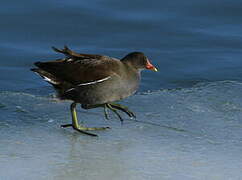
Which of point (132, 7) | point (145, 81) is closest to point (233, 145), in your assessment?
point (145, 81)

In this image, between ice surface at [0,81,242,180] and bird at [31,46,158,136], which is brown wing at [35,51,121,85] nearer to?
bird at [31,46,158,136]

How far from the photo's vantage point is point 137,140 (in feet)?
18.3

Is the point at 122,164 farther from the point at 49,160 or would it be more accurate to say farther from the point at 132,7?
the point at 132,7

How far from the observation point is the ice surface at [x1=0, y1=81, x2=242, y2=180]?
488 centimetres

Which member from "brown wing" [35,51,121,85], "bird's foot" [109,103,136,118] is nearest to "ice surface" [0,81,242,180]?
"bird's foot" [109,103,136,118]

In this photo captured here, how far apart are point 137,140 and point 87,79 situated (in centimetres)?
66

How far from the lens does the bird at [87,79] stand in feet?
19.2

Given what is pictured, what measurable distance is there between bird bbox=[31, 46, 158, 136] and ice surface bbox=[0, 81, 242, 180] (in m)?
0.23

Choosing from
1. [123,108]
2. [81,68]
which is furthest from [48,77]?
[123,108]

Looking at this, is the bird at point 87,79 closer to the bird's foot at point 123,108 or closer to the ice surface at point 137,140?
the bird's foot at point 123,108

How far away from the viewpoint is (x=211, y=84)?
7.12 meters

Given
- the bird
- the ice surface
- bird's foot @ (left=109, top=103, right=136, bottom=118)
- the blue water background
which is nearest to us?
the ice surface

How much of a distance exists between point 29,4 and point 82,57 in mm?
4028

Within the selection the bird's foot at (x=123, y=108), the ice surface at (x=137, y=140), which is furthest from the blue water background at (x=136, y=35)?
the bird's foot at (x=123, y=108)
